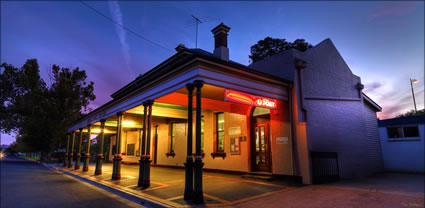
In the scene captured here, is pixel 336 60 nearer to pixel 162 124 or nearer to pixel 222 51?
pixel 222 51

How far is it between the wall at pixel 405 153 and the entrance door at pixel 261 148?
9.98m

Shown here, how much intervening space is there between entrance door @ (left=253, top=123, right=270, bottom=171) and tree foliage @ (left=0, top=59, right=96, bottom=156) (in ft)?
93.0

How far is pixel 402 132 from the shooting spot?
50.0 feet

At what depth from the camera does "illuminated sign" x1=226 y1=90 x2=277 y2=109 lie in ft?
24.9

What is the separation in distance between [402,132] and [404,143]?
2.48ft

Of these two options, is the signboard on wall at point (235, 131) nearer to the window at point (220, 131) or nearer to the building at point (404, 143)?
the window at point (220, 131)

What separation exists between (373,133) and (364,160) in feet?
8.31

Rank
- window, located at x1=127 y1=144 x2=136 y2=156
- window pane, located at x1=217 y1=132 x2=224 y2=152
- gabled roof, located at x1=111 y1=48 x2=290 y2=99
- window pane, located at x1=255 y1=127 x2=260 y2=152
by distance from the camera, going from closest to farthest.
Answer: gabled roof, located at x1=111 y1=48 x2=290 y2=99, window pane, located at x1=255 y1=127 x2=260 y2=152, window pane, located at x1=217 y1=132 x2=224 y2=152, window, located at x1=127 y1=144 x2=136 y2=156

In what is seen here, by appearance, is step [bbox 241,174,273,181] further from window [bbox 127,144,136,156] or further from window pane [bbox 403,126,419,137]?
window [bbox 127,144,136,156]

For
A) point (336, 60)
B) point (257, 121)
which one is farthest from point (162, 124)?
point (336, 60)

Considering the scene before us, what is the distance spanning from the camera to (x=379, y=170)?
13.3m

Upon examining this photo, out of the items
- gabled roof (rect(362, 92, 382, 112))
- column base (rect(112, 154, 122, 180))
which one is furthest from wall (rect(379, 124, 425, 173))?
column base (rect(112, 154, 122, 180))

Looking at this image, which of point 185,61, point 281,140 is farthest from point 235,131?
point 185,61

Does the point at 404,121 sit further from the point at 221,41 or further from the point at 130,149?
the point at 130,149
